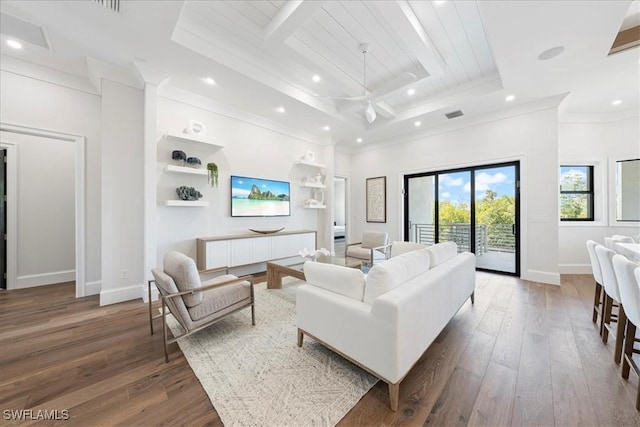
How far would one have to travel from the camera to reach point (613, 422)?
143 centimetres

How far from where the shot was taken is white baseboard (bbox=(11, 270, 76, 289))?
12.7ft

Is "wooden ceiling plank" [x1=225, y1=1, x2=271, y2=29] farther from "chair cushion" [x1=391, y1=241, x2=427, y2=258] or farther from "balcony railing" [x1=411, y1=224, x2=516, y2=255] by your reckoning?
"balcony railing" [x1=411, y1=224, x2=516, y2=255]

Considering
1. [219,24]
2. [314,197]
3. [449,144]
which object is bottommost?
[314,197]

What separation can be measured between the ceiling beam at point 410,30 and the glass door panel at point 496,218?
8.43 feet

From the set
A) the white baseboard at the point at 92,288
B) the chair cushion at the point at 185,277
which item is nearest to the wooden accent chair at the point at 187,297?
the chair cushion at the point at 185,277

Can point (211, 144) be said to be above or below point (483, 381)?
above

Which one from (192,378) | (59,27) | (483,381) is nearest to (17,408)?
(192,378)

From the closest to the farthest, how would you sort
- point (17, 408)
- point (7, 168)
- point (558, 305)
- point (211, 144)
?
point (17, 408), point (558, 305), point (7, 168), point (211, 144)

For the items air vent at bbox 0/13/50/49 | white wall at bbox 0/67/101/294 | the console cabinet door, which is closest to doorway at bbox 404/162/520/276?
the console cabinet door

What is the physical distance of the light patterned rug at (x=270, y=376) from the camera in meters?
1.49

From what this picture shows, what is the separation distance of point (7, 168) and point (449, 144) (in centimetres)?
801

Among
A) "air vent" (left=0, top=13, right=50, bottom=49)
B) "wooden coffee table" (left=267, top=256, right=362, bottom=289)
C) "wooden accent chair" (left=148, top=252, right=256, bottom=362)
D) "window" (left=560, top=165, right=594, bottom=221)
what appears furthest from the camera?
"window" (left=560, top=165, right=594, bottom=221)

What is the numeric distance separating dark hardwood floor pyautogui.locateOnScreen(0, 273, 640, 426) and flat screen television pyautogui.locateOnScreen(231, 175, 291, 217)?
2313 millimetres

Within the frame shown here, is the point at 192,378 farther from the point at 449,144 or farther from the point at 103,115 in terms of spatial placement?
the point at 449,144
